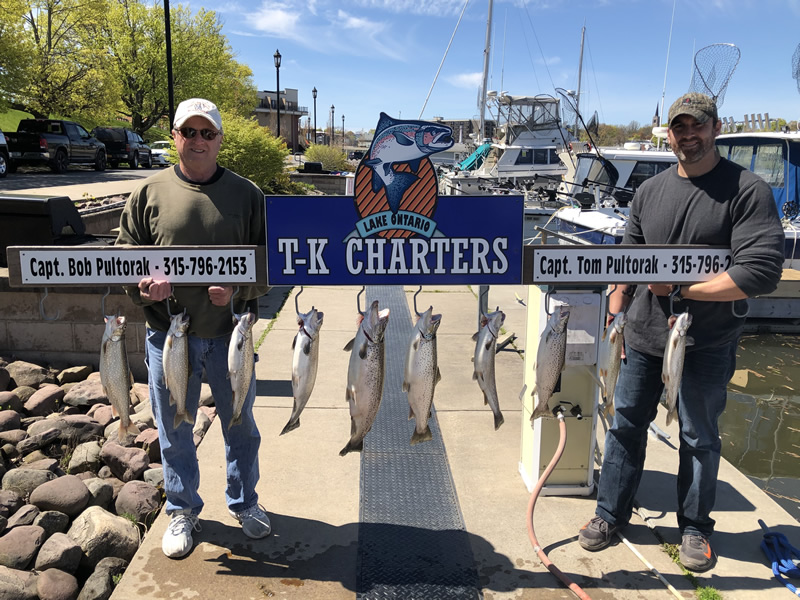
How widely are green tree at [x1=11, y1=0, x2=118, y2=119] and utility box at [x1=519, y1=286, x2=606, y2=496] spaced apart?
3072cm

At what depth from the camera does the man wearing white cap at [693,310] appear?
9.11ft

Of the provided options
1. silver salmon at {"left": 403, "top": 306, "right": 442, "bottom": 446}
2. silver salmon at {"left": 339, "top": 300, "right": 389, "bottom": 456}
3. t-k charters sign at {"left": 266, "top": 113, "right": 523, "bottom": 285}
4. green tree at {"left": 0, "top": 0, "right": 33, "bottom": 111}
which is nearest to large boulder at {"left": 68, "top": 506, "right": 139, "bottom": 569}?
silver salmon at {"left": 339, "top": 300, "right": 389, "bottom": 456}

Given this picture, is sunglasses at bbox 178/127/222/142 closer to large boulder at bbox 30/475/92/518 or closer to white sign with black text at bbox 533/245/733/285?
white sign with black text at bbox 533/245/733/285

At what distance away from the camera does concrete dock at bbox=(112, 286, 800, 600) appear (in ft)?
10.1

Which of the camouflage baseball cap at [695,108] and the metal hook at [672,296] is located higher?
the camouflage baseball cap at [695,108]

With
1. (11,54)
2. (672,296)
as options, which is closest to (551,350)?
(672,296)

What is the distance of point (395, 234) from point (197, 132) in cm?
110

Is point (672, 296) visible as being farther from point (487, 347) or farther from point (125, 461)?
point (125, 461)

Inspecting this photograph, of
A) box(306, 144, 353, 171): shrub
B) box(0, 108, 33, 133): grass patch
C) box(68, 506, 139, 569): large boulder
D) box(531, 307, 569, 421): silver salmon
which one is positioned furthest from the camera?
box(0, 108, 33, 133): grass patch

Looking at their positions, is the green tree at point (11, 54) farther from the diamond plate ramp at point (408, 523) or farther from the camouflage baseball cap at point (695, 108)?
the camouflage baseball cap at point (695, 108)

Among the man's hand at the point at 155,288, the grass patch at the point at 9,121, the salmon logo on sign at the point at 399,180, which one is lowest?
the man's hand at the point at 155,288

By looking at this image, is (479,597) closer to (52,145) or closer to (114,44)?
(52,145)

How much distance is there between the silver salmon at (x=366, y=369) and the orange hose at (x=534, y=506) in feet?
4.29

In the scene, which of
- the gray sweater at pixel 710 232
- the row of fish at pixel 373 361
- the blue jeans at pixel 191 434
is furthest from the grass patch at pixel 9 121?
the gray sweater at pixel 710 232
